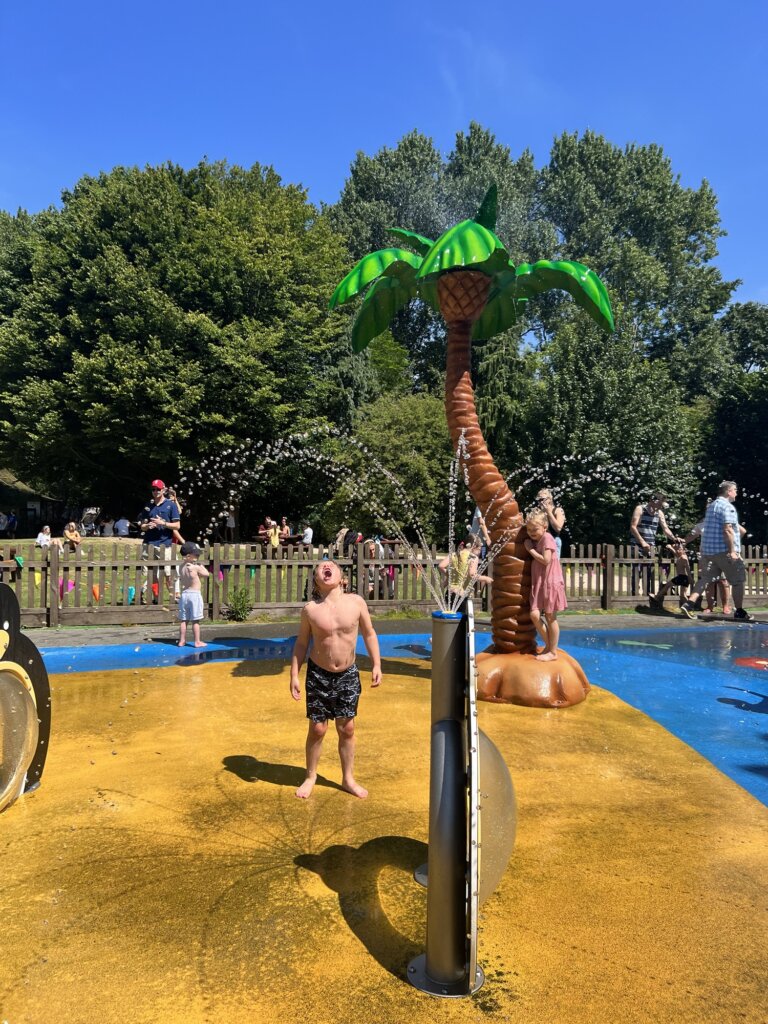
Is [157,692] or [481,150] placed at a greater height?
[481,150]

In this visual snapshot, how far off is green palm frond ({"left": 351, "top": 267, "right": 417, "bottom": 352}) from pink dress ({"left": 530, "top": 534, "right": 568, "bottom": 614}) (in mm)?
3373

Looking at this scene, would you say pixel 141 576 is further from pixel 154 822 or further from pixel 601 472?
pixel 601 472

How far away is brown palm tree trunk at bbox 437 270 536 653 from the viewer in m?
7.51

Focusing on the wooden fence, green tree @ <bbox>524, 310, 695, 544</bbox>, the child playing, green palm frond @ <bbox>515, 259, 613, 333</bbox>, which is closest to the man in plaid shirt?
the wooden fence

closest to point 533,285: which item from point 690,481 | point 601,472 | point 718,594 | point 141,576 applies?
point 141,576

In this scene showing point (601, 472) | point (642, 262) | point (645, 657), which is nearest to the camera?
point (645, 657)

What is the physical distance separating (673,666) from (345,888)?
7.04 m

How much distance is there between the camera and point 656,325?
37.3m

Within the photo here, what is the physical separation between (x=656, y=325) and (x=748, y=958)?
1518 inches

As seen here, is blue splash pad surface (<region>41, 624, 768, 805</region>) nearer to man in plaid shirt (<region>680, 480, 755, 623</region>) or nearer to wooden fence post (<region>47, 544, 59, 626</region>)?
man in plaid shirt (<region>680, 480, 755, 623</region>)

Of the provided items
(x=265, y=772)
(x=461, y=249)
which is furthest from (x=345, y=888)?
(x=461, y=249)

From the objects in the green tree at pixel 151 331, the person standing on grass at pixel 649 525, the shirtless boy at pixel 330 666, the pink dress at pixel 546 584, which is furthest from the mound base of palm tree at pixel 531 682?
the green tree at pixel 151 331

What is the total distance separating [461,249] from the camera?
22.8ft

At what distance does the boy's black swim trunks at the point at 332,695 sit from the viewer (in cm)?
450
